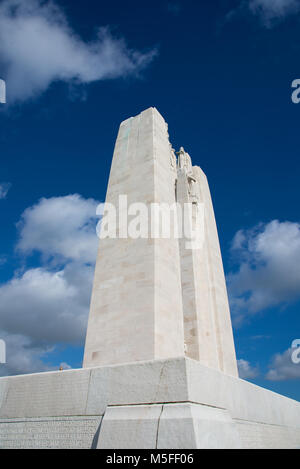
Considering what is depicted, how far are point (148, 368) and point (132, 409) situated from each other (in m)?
0.68

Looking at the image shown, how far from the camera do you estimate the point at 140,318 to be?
845cm

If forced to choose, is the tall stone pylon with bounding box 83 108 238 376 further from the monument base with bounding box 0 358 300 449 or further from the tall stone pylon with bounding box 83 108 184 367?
the monument base with bounding box 0 358 300 449

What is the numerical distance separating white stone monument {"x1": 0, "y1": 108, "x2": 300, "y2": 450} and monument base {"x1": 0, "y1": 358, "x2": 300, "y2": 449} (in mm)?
18

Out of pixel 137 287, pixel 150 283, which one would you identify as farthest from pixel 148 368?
pixel 137 287

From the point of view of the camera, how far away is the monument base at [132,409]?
4.90m

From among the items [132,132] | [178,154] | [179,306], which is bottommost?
[179,306]

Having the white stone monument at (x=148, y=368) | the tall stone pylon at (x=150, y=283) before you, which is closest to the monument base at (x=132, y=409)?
the white stone monument at (x=148, y=368)

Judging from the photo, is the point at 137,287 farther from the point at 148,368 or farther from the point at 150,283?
the point at 148,368

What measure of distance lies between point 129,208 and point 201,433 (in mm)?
7373

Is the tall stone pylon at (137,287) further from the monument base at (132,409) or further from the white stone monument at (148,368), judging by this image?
the monument base at (132,409)

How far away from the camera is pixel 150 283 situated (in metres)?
8.77
